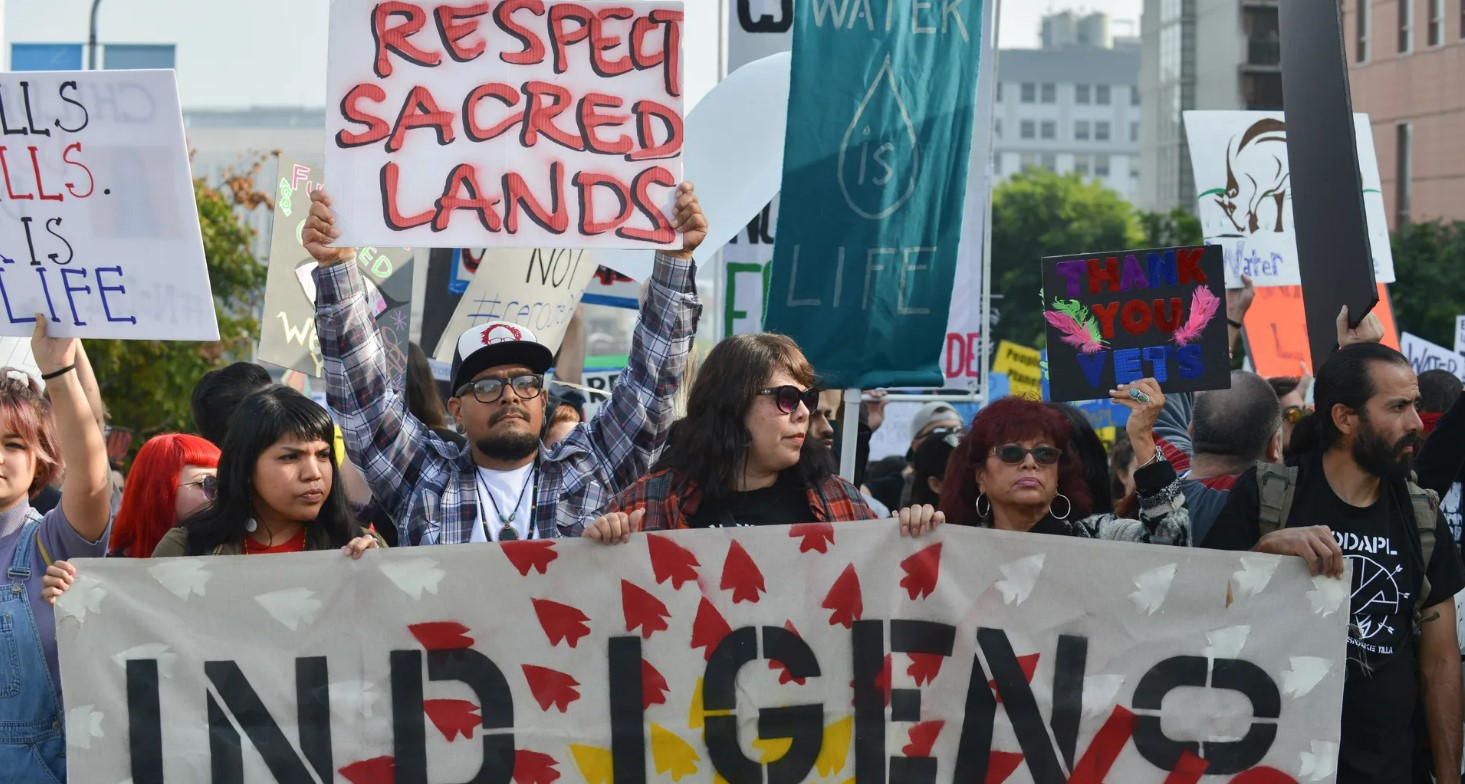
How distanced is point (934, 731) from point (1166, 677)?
55cm

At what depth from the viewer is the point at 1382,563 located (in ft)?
13.9

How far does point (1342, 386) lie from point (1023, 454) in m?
0.78

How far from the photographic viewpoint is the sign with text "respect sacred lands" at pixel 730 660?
4.13 metres

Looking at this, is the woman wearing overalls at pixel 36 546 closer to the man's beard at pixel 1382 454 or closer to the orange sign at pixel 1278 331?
the man's beard at pixel 1382 454

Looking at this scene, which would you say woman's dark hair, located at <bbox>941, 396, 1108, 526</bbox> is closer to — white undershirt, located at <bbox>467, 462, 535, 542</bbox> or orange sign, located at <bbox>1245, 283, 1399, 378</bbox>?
white undershirt, located at <bbox>467, 462, 535, 542</bbox>

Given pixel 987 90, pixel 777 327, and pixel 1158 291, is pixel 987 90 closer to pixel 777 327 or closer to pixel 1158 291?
pixel 777 327

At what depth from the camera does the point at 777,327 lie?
5.77 m

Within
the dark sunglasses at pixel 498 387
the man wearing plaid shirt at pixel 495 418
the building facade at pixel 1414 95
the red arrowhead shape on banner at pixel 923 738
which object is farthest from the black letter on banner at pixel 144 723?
the building facade at pixel 1414 95

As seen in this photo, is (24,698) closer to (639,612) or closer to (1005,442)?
(639,612)

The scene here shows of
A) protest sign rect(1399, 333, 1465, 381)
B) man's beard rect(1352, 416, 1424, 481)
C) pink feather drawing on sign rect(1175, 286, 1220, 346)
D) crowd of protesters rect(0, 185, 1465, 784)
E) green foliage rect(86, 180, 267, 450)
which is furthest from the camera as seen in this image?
green foliage rect(86, 180, 267, 450)

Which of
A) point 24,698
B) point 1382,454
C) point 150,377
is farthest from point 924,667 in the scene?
point 150,377

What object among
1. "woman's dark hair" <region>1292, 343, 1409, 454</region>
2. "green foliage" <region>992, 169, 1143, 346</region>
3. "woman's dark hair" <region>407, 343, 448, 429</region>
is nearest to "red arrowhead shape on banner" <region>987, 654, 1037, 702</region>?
"woman's dark hair" <region>1292, 343, 1409, 454</region>

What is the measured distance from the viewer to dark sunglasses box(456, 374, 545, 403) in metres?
4.51

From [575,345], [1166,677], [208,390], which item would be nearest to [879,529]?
[1166,677]
